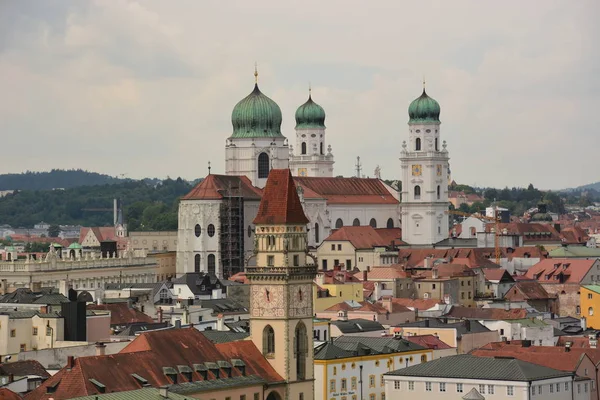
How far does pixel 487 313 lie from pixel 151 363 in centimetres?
5350

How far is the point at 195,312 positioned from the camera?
123688mm

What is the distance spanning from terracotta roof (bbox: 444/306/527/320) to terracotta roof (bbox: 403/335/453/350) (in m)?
14.1

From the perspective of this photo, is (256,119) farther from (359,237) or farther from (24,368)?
(24,368)

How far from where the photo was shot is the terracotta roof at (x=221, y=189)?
602 ft

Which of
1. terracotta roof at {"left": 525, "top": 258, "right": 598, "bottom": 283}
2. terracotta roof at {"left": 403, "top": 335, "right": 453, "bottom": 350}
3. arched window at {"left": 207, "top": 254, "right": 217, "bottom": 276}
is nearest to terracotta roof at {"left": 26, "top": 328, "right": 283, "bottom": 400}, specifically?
terracotta roof at {"left": 403, "top": 335, "right": 453, "bottom": 350}

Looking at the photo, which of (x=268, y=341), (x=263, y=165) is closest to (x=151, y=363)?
(x=268, y=341)

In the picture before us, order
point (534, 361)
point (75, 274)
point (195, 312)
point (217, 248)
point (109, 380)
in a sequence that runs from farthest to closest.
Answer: point (217, 248), point (75, 274), point (195, 312), point (534, 361), point (109, 380)

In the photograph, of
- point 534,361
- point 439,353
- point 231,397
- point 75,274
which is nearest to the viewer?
point 231,397

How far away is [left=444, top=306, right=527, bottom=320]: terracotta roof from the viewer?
424ft

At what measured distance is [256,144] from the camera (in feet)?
648

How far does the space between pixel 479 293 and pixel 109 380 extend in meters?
85.8

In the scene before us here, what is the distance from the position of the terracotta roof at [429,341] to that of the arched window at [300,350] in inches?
873

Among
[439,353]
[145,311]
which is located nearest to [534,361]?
[439,353]

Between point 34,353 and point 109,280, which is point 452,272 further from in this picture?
point 34,353
